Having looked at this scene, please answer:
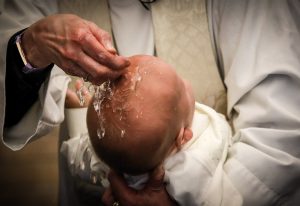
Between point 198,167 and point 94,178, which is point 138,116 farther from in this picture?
point 94,178

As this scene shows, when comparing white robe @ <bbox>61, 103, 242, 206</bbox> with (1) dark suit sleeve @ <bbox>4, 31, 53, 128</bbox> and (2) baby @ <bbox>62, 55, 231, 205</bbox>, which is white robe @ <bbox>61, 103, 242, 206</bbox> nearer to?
(2) baby @ <bbox>62, 55, 231, 205</bbox>

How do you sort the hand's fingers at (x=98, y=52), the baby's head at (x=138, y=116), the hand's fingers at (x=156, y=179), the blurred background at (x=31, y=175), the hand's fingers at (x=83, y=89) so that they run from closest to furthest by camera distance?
the hand's fingers at (x=98, y=52) → the baby's head at (x=138, y=116) → the hand's fingers at (x=156, y=179) → the hand's fingers at (x=83, y=89) → the blurred background at (x=31, y=175)

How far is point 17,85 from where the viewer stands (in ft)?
3.08

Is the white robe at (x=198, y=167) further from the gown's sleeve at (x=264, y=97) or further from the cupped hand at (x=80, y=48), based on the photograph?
the cupped hand at (x=80, y=48)

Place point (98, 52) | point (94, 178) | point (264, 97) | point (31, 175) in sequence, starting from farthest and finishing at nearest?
point (31, 175)
point (94, 178)
point (264, 97)
point (98, 52)

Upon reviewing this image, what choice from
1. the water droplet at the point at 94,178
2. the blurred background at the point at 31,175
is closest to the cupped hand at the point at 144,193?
the water droplet at the point at 94,178

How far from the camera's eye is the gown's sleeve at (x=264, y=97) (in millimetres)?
892

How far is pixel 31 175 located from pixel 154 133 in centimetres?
140

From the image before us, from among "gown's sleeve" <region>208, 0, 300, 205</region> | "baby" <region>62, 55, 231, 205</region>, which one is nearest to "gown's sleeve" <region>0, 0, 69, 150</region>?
"baby" <region>62, 55, 231, 205</region>

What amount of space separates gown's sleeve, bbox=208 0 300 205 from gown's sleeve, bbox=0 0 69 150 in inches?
22.5

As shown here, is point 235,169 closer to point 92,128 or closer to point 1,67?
point 92,128

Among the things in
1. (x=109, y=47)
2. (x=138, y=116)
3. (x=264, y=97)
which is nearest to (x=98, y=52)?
(x=109, y=47)

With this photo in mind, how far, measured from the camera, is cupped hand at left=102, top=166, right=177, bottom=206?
0.87 meters

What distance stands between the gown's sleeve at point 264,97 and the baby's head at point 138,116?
26cm
